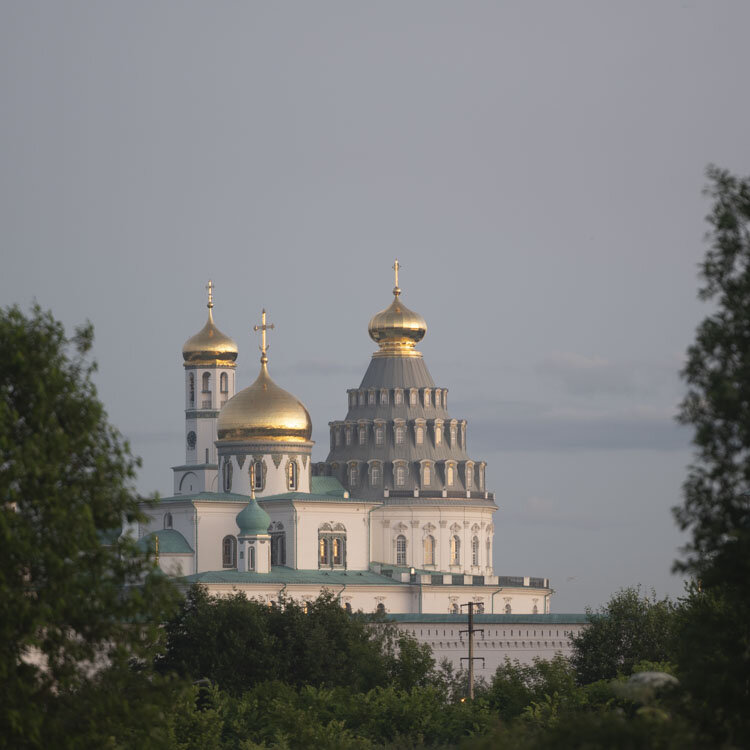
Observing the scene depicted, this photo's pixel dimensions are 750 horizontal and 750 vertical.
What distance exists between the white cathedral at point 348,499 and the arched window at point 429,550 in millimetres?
76

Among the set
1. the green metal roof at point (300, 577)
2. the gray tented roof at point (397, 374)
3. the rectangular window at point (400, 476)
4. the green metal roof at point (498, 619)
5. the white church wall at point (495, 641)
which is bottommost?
the white church wall at point (495, 641)

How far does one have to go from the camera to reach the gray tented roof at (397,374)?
344ft

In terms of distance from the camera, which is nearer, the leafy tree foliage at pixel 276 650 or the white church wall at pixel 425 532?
the leafy tree foliage at pixel 276 650

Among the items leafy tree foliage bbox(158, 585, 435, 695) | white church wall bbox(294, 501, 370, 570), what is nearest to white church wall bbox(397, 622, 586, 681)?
white church wall bbox(294, 501, 370, 570)

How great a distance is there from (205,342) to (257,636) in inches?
1443

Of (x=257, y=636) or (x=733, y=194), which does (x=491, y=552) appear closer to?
(x=257, y=636)

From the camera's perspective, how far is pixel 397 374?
104938 mm

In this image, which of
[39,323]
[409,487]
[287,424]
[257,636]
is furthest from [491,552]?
[39,323]

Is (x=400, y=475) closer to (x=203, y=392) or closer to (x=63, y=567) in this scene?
(x=203, y=392)

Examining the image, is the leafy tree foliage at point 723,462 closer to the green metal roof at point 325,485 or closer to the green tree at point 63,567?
the green tree at point 63,567

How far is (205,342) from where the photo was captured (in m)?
99.6

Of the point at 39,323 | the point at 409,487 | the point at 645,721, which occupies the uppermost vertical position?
the point at 409,487

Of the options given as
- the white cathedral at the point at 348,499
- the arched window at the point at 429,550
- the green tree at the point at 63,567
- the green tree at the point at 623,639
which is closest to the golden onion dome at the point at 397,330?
the white cathedral at the point at 348,499

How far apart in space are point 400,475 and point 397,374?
5.65m
